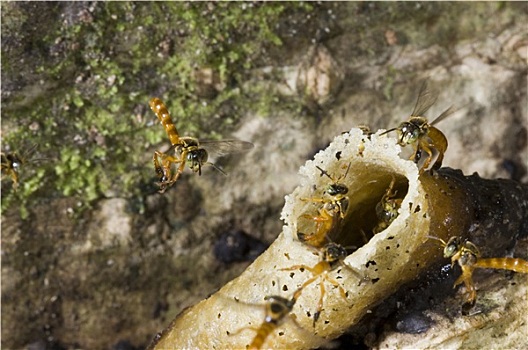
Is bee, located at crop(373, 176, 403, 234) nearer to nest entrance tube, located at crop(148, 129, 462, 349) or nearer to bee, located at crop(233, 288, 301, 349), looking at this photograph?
nest entrance tube, located at crop(148, 129, 462, 349)

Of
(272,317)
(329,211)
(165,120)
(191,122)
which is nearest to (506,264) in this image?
(329,211)

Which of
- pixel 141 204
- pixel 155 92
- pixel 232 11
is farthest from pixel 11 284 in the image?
pixel 232 11

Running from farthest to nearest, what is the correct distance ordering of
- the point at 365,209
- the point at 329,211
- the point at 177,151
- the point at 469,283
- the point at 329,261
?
the point at 177,151 → the point at 365,209 → the point at 469,283 → the point at 329,211 → the point at 329,261

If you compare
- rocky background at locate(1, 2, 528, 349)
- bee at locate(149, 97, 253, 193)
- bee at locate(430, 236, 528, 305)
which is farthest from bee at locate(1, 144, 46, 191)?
bee at locate(430, 236, 528, 305)

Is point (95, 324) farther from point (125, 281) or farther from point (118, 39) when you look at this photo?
point (118, 39)

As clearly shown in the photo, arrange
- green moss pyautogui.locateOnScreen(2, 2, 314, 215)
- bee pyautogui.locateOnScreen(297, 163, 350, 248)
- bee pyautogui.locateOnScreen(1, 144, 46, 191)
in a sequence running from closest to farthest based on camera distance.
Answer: bee pyautogui.locateOnScreen(297, 163, 350, 248), bee pyautogui.locateOnScreen(1, 144, 46, 191), green moss pyautogui.locateOnScreen(2, 2, 314, 215)

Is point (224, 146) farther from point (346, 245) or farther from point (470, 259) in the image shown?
point (470, 259)
